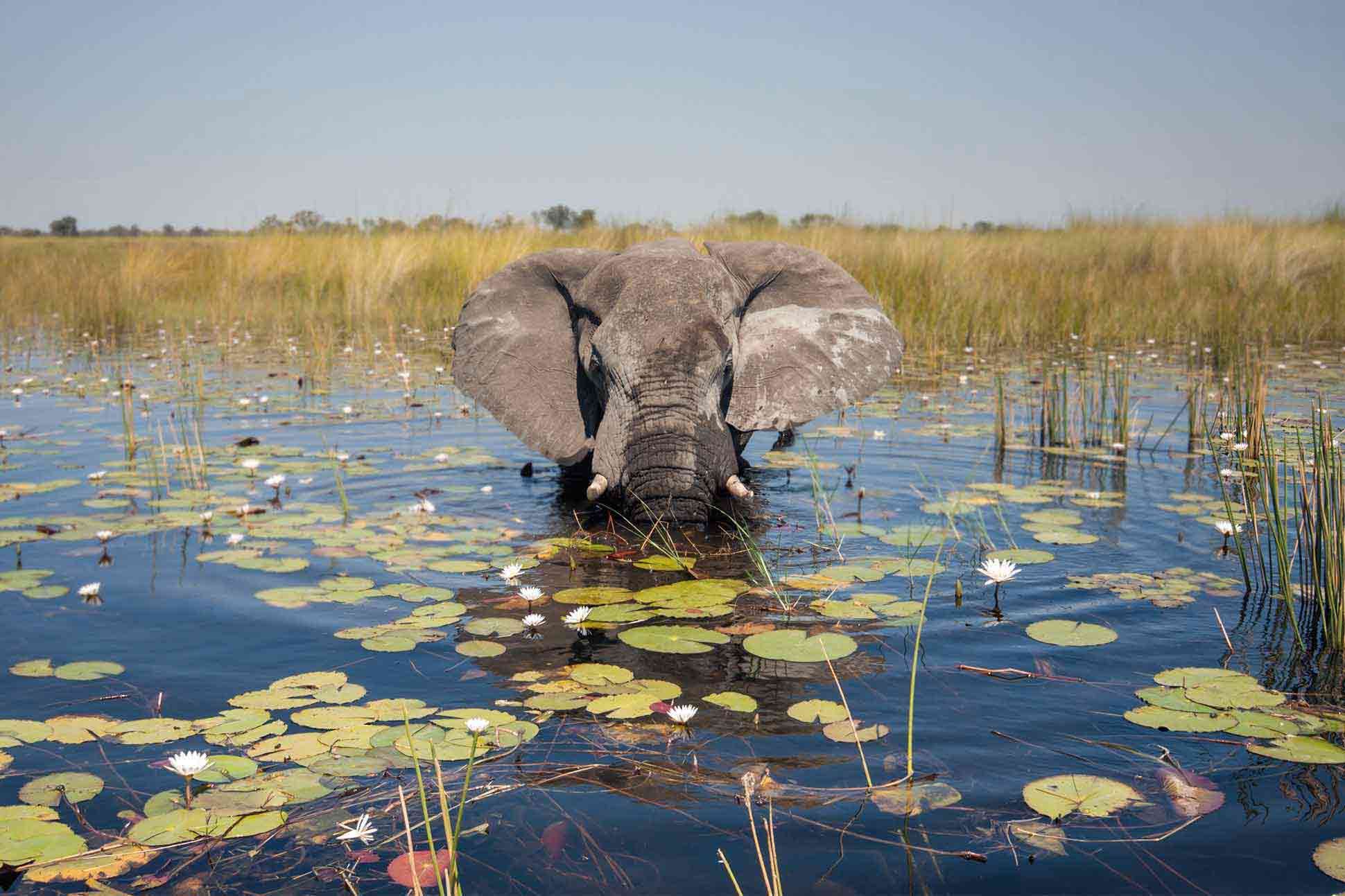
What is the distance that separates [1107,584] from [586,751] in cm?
290

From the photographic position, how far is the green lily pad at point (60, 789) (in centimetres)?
301

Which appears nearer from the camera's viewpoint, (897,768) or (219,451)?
(897,768)

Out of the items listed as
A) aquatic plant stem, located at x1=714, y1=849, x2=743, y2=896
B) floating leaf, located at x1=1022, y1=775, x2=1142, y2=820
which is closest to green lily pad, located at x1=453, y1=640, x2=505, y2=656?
aquatic plant stem, located at x1=714, y1=849, x2=743, y2=896

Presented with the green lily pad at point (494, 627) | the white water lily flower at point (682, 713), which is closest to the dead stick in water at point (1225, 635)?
the white water lily flower at point (682, 713)

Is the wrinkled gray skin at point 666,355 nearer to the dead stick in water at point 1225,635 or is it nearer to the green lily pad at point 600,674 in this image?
the green lily pad at point 600,674

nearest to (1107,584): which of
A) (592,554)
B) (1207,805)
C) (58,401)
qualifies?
(1207,805)

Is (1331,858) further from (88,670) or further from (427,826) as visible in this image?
(88,670)

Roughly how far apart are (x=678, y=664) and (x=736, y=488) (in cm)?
217

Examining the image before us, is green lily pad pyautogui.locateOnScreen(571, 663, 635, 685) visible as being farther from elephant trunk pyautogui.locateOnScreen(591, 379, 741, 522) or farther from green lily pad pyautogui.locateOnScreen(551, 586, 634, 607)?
elephant trunk pyautogui.locateOnScreen(591, 379, 741, 522)

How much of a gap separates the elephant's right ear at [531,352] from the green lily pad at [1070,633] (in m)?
3.37

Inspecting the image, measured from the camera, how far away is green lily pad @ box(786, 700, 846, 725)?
11.6 feet

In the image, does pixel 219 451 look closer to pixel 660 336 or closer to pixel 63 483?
pixel 63 483

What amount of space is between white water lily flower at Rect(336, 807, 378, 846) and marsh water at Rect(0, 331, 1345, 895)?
40mm

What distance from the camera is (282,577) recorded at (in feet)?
17.2
